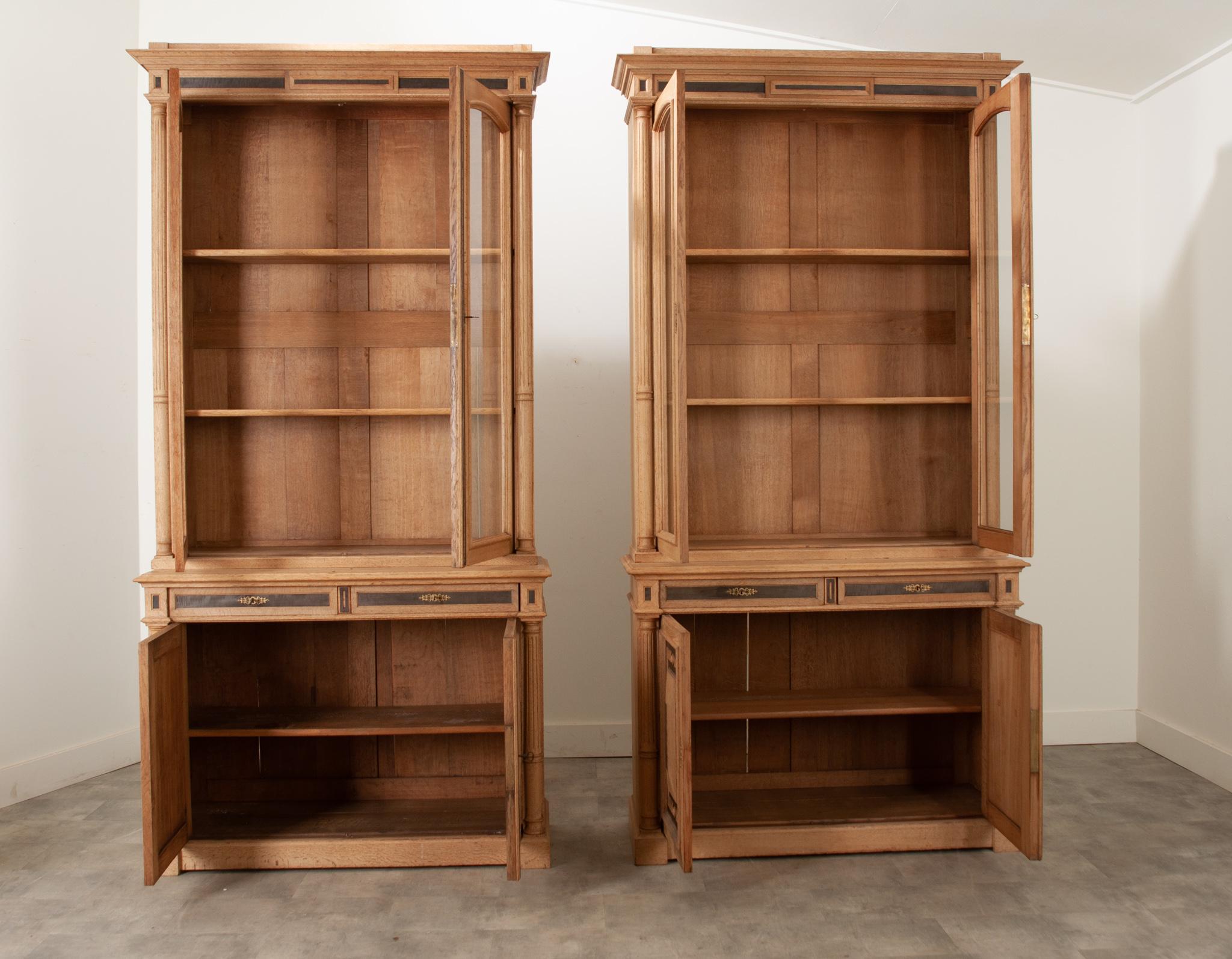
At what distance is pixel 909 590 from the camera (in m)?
3.09

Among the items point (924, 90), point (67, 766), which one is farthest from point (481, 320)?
point (67, 766)

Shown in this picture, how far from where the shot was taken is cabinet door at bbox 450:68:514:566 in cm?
270

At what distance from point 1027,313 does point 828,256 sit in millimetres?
Answer: 716

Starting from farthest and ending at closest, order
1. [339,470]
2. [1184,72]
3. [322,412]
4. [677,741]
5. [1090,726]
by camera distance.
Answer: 1. [1090,726]
2. [1184,72]
3. [339,470]
4. [322,412]
5. [677,741]

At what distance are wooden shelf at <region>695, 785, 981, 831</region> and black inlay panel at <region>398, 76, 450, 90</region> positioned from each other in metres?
2.66

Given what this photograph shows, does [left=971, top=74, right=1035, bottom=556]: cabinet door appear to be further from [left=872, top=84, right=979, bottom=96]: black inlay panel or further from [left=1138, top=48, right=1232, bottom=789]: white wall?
[left=1138, top=48, right=1232, bottom=789]: white wall

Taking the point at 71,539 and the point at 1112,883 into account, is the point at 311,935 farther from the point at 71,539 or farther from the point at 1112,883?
the point at 1112,883

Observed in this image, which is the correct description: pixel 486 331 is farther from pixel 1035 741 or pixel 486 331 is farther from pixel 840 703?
pixel 1035 741

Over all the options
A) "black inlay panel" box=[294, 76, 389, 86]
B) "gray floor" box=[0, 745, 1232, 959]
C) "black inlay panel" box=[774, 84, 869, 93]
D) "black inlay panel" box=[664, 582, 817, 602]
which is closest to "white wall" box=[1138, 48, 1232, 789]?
"gray floor" box=[0, 745, 1232, 959]

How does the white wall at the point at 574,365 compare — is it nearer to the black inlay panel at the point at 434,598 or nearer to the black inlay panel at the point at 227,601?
the black inlay panel at the point at 434,598

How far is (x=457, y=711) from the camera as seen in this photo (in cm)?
330

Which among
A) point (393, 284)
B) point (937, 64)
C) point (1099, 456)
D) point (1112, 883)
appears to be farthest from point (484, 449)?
point (1099, 456)

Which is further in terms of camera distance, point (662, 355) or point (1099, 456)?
point (1099, 456)

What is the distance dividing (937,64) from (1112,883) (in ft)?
9.09
